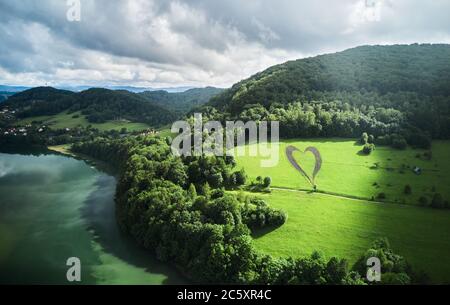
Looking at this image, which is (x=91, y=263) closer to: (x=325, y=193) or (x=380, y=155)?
(x=325, y=193)

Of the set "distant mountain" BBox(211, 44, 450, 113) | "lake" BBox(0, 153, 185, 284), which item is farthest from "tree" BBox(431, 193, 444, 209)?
"distant mountain" BBox(211, 44, 450, 113)

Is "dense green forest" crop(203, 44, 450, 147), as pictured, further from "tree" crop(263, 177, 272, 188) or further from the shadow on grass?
the shadow on grass

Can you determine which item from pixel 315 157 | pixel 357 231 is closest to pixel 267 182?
pixel 357 231

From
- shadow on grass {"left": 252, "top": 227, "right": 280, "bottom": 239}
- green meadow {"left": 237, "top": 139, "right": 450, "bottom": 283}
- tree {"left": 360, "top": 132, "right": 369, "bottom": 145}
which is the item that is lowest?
shadow on grass {"left": 252, "top": 227, "right": 280, "bottom": 239}

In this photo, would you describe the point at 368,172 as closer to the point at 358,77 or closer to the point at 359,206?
the point at 359,206

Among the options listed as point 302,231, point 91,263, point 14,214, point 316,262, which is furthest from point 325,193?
point 14,214

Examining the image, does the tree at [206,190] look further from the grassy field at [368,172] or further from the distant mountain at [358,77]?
the distant mountain at [358,77]

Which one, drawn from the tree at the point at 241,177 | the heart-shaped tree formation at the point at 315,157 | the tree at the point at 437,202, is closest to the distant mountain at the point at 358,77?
the heart-shaped tree formation at the point at 315,157
